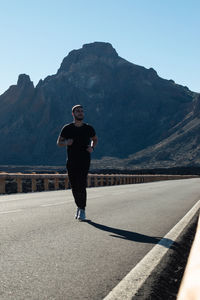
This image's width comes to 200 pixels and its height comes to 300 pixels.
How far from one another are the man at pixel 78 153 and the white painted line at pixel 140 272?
7.07ft

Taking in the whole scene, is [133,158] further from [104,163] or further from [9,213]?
[9,213]

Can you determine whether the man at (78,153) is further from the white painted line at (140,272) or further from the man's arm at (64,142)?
the white painted line at (140,272)

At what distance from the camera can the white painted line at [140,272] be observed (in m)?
3.49

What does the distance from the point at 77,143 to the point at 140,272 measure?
455 centimetres

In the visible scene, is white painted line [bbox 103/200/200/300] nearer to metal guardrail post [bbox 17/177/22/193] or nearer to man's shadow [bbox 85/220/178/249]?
man's shadow [bbox 85/220/178/249]

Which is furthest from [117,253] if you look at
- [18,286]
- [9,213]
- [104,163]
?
[104,163]

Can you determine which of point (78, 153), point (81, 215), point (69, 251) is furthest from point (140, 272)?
point (78, 153)

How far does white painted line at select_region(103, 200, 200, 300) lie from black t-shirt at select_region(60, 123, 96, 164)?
244cm

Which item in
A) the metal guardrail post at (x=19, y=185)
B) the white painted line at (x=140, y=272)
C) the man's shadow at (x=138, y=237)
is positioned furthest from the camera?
the metal guardrail post at (x=19, y=185)

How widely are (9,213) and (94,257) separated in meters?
4.70

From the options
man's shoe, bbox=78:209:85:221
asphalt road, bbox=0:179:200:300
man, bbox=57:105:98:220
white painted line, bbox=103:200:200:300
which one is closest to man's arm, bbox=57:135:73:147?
man, bbox=57:105:98:220

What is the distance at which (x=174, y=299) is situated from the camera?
135 inches

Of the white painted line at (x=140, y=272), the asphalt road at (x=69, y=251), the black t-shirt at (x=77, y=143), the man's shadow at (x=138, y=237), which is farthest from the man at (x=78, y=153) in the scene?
the white painted line at (x=140, y=272)

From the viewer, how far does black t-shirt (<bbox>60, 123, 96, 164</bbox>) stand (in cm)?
852
